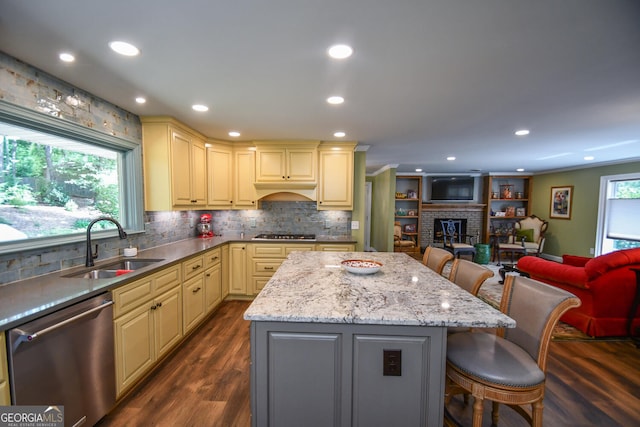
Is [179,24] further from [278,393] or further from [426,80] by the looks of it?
[278,393]

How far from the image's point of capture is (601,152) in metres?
4.39

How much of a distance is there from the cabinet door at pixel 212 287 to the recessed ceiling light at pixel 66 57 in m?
2.22

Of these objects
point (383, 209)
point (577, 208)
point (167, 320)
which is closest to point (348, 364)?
point (167, 320)

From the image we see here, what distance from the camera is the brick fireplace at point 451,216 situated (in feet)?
24.5

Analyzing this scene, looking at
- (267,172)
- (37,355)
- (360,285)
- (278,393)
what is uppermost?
(267,172)

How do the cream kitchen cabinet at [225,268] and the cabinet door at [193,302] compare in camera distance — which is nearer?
the cabinet door at [193,302]

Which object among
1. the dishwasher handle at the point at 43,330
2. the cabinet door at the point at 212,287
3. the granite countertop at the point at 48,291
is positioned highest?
the granite countertop at the point at 48,291

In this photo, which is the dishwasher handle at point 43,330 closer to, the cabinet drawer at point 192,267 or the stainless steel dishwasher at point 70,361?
the stainless steel dishwasher at point 70,361

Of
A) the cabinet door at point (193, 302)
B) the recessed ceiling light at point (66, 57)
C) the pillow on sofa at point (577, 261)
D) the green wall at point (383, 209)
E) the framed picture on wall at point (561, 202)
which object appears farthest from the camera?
the framed picture on wall at point (561, 202)

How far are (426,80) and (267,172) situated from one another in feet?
8.16

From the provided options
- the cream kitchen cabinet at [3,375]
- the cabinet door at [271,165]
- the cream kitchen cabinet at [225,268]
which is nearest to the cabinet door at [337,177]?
the cabinet door at [271,165]

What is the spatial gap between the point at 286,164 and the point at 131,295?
8.16 feet

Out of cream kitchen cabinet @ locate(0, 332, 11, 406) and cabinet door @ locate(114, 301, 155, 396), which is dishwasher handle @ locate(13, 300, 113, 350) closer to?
cream kitchen cabinet @ locate(0, 332, 11, 406)

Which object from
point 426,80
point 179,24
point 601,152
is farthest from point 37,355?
point 601,152
